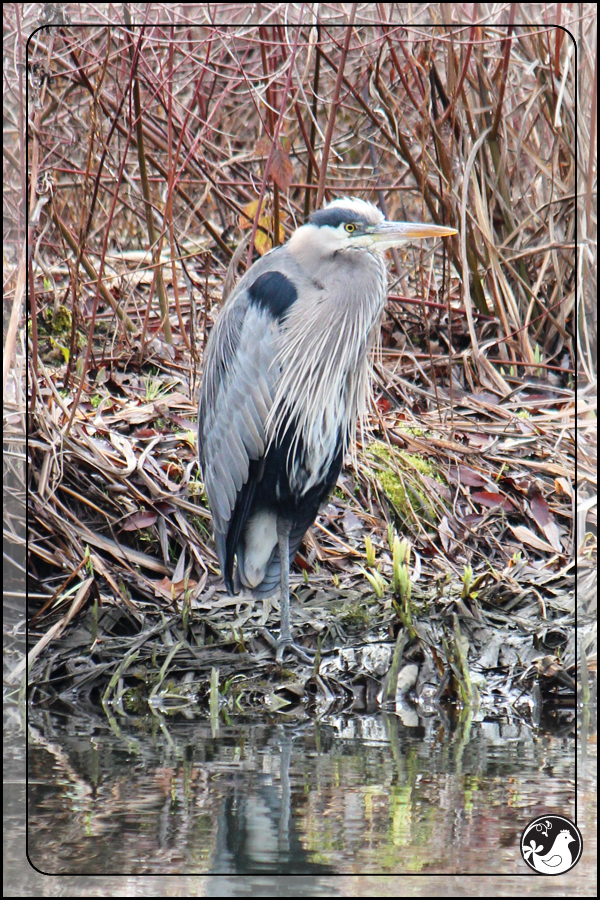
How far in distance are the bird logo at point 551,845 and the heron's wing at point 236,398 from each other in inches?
28.4

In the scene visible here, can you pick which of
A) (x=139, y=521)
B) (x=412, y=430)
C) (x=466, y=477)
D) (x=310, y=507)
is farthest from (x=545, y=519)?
(x=139, y=521)

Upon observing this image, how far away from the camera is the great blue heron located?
1724 millimetres

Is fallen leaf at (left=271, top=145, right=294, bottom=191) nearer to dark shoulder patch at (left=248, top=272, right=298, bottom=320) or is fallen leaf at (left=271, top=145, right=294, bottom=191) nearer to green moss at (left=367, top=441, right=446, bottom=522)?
dark shoulder patch at (left=248, top=272, right=298, bottom=320)

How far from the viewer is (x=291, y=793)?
140cm

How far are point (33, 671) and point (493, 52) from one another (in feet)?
4.24

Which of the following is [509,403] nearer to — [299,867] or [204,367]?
[204,367]

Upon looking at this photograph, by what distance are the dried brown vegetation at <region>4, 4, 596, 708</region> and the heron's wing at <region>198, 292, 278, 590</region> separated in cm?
4

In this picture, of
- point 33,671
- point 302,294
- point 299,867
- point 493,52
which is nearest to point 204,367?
point 302,294

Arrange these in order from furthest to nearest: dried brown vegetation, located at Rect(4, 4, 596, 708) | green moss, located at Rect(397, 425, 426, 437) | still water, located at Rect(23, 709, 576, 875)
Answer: green moss, located at Rect(397, 425, 426, 437)
dried brown vegetation, located at Rect(4, 4, 596, 708)
still water, located at Rect(23, 709, 576, 875)

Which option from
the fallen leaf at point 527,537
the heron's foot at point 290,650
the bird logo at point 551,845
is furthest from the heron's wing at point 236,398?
the bird logo at point 551,845

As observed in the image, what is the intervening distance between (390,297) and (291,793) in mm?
881

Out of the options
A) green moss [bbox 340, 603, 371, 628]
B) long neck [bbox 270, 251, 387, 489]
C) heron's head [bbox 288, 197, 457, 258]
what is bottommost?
green moss [bbox 340, 603, 371, 628]

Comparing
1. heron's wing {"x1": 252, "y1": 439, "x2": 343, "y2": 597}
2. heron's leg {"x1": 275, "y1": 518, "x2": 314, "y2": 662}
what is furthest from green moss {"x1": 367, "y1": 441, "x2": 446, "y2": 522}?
heron's leg {"x1": 275, "y1": 518, "x2": 314, "y2": 662}

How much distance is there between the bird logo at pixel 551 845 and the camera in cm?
132
